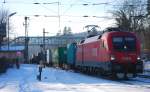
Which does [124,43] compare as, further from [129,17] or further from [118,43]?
[129,17]

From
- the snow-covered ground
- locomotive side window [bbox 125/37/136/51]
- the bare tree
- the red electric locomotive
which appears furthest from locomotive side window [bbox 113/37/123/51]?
the bare tree

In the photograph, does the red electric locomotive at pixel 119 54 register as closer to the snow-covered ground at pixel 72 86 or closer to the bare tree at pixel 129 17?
the snow-covered ground at pixel 72 86

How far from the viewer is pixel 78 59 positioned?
158 feet

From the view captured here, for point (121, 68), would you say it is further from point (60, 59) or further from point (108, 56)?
point (60, 59)

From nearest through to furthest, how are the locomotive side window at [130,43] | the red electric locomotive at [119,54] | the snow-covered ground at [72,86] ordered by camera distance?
the snow-covered ground at [72,86], the red electric locomotive at [119,54], the locomotive side window at [130,43]

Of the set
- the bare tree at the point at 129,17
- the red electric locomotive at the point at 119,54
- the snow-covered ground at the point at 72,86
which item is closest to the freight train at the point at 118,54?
the red electric locomotive at the point at 119,54

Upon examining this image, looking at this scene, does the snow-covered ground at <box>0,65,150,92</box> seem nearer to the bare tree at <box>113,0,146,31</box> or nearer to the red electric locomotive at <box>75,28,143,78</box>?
the red electric locomotive at <box>75,28,143,78</box>

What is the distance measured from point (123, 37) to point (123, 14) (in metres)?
44.2

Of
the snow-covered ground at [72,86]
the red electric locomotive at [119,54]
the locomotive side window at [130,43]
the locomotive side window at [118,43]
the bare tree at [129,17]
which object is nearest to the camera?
the snow-covered ground at [72,86]

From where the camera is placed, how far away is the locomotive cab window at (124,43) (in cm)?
3200

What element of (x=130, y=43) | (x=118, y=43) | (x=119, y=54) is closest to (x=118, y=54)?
(x=119, y=54)

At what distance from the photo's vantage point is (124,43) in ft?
106

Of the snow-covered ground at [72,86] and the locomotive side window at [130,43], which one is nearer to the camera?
the snow-covered ground at [72,86]

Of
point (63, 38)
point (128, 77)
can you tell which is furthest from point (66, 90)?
point (63, 38)
